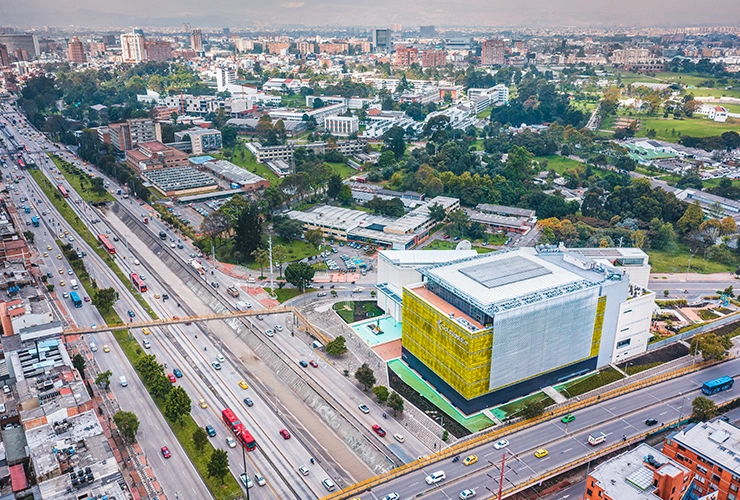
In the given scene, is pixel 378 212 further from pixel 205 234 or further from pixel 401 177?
pixel 205 234

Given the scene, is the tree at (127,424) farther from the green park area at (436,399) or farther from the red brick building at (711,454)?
the red brick building at (711,454)

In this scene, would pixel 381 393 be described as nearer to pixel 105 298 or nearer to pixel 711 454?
pixel 711 454

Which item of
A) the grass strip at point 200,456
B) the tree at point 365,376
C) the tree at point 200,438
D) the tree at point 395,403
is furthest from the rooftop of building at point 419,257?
the tree at point 200,438

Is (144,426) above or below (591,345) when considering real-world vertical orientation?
below

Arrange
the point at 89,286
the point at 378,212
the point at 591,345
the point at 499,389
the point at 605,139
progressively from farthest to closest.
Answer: the point at 605,139 → the point at 378,212 → the point at 89,286 → the point at 591,345 → the point at 499,389

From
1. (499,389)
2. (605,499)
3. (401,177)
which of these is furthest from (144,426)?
(401,177)

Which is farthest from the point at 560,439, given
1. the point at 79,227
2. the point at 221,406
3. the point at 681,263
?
the point at 79,227
